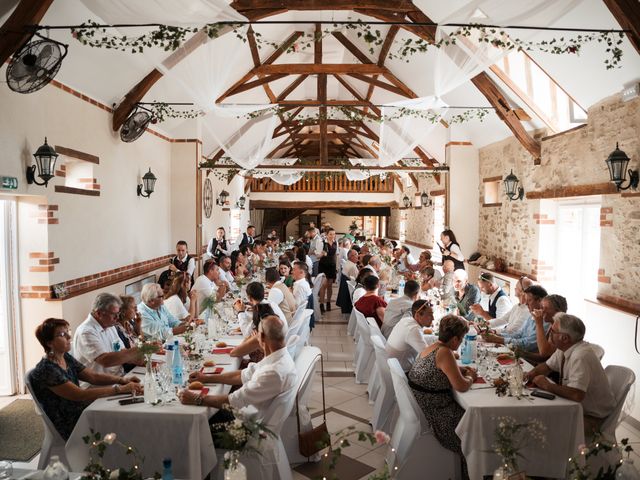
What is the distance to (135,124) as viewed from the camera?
7227 mm

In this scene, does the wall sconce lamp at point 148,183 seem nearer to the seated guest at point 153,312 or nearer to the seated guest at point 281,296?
the seated guest at point 281,296

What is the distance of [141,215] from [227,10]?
16.7 ft

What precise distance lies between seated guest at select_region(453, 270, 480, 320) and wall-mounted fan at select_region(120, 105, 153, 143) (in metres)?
4.93

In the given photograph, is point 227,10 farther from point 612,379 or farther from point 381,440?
point 612,379

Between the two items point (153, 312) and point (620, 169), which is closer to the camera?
point (153, 312)

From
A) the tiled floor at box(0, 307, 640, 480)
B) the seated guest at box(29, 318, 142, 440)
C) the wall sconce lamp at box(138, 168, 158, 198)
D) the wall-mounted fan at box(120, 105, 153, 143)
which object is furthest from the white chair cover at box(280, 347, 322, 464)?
the wall sconce lamp at box(138, 168, 158, 198)

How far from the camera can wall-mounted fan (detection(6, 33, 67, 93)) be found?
420 centimetres

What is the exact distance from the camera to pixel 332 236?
34.4 feet

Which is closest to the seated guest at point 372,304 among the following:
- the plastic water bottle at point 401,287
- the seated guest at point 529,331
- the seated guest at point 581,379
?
the seated guest at point 529,331

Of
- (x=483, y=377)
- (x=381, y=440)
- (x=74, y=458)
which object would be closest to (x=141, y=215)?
(x=74, y=458)

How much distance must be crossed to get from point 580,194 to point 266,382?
490 cm

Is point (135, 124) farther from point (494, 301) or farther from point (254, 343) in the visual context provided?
point (494, 301)

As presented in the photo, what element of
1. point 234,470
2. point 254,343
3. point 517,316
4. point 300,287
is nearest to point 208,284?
point 300,287

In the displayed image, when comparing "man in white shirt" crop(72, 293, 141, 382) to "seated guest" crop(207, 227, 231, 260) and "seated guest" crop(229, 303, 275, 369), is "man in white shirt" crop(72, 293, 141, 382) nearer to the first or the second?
"seated guest" crop(229, 303, 275, 369)
